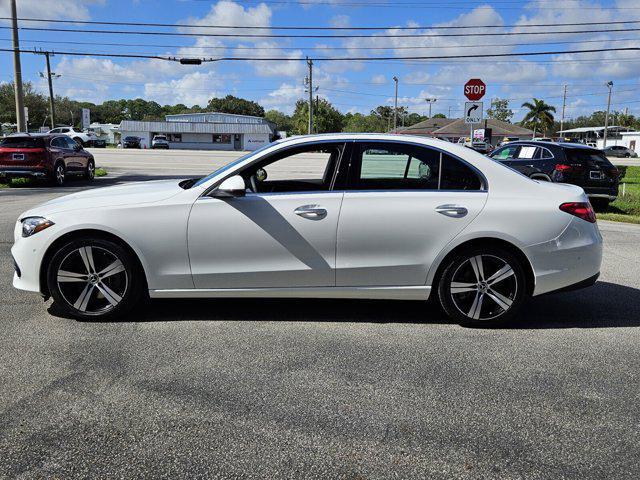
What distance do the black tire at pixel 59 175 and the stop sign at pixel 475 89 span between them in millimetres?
12493

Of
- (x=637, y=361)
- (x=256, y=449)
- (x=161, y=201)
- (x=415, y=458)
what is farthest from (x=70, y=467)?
(x=637, y=361)

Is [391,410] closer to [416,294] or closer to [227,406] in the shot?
[227,406]

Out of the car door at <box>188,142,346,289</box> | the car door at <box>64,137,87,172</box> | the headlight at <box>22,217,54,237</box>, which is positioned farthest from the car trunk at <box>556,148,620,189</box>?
the car door at <box>64,137,87,172</box>

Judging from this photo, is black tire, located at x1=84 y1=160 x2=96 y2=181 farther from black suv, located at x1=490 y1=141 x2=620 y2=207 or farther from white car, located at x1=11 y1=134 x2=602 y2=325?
white car, located at x1=11 y1=134 x2=602 y2=325

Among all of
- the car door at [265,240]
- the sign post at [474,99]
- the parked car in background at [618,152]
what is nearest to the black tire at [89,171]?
the sign post at [474,99]

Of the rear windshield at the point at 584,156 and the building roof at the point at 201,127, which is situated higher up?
the building roof at the point at 201,127

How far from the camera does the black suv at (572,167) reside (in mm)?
13195

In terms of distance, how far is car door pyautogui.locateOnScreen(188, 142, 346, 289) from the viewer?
4703 mm

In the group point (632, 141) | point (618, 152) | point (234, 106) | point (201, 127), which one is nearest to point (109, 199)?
point (618, 152)

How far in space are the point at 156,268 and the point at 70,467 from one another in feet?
7.06

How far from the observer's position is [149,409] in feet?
11.1

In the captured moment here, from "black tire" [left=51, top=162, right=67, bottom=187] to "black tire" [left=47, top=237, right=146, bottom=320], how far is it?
14.1 meters

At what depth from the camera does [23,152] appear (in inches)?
672

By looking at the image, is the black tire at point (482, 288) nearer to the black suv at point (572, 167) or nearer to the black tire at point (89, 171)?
the black suv at point (572, 167)
